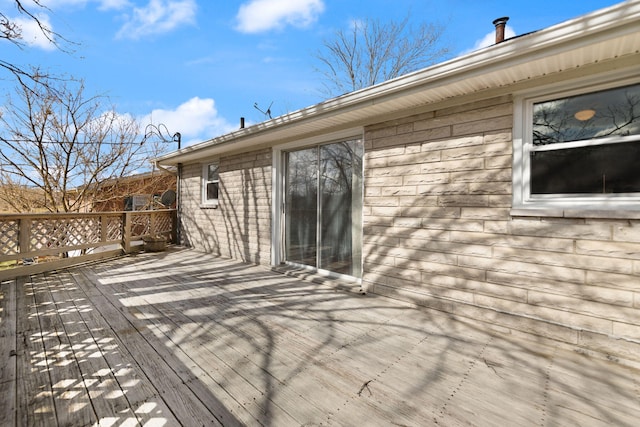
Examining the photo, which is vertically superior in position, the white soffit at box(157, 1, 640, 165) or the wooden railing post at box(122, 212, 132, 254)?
the white soffit at box(157, 1, 640, 165)

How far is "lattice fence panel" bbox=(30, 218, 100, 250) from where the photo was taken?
16.4ft

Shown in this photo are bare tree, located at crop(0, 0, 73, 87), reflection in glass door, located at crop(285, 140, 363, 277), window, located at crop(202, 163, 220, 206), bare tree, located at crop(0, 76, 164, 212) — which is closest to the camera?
bare tree, located at crop(0, 0, 73, 87)

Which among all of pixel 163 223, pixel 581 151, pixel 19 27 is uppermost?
pixel 19 27

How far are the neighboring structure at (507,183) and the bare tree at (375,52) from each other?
9004 millimetres

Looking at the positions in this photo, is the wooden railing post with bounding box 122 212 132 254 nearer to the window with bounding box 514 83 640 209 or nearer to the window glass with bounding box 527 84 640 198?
the window with bounding box 514 83 640 209

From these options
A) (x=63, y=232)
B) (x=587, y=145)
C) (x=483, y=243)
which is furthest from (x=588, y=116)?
(x=63, y=232)

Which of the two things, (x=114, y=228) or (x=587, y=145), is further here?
(x=114, y=228)

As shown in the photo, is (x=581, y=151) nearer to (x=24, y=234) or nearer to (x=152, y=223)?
(x=24, y=234)

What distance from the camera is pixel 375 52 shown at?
1164 centimetres

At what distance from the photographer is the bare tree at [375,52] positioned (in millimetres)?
11125

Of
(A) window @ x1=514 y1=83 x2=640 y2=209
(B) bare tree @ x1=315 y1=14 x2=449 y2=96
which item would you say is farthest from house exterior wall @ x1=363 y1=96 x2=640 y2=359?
(B) bare tree @ x1=315 y1=14 x2=449 y2=96

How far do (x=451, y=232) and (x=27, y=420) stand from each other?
334 cm

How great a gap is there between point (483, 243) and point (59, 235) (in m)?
6.77

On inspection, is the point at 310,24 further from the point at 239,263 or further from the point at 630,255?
the point at 630,255
